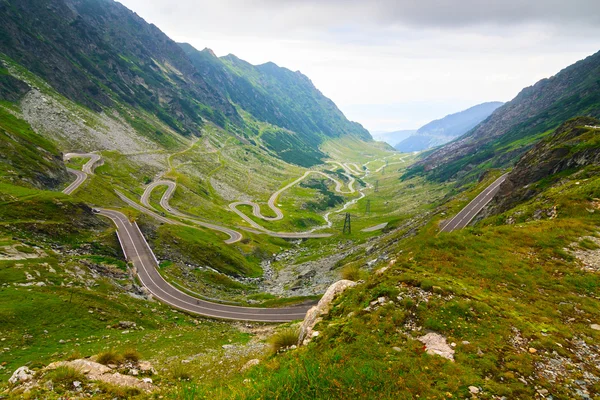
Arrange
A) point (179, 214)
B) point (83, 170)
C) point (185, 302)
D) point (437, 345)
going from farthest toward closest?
1. point (179, 214)
2. point (83, 170)
3. point (185, 302)
4. point (437, 345)

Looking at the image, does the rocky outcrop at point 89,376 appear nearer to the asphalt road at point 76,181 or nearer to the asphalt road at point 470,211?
the asphalt road at point 470,211

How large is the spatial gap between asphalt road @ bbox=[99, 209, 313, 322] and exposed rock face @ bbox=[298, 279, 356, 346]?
→ 34575 millimetres

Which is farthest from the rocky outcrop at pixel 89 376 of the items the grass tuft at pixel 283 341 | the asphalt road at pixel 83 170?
the asphalt road at pixel 83 170

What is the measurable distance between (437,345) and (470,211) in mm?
68872

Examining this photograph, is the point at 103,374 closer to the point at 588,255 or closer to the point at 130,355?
the point at 130,355

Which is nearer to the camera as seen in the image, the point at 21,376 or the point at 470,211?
the point at 21,376

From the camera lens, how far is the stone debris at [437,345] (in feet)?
37.4

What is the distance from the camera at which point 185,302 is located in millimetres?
52469

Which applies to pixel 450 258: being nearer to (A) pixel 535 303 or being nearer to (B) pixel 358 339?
(A) pixel 535 303

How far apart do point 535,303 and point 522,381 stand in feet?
25.4

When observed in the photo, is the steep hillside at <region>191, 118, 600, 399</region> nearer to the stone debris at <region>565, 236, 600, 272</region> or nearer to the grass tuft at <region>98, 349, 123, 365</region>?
the stone debris at <region>565, 236, 600, 272</region>

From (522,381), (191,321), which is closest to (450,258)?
(522,381)

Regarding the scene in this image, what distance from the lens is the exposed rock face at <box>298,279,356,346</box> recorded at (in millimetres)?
15214

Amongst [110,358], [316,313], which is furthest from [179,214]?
[316,313]
